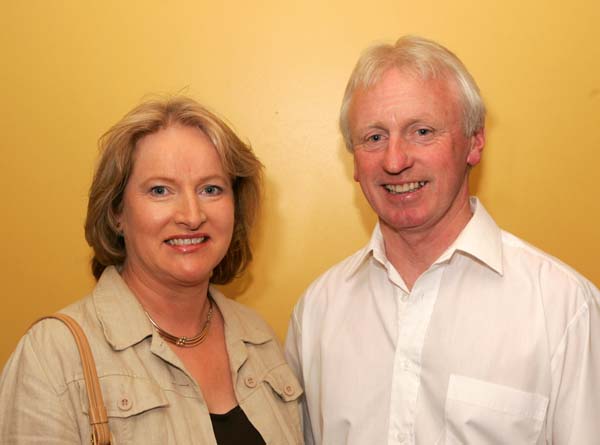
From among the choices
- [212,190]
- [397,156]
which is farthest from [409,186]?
[212,190]

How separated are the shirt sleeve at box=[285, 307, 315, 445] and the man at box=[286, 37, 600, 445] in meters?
0.16

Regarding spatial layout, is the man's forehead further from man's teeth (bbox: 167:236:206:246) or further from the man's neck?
man's teeth (bbox: 167:236:206:246)

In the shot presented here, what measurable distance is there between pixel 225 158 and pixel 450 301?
0.77 meters

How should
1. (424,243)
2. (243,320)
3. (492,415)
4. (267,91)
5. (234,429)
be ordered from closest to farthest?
(492,415)
(234,429)
(424,243)
(243,320)
(267,91)

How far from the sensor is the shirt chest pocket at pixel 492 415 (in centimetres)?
168

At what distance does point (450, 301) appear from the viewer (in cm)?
182

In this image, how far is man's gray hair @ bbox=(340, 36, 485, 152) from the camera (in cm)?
183

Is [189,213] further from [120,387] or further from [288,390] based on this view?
[288,390]

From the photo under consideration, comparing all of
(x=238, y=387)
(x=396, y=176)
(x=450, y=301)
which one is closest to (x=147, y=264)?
(x=238, y=387)

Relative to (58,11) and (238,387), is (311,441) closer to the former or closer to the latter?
(238,387)

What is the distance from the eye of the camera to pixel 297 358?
7.19 ft

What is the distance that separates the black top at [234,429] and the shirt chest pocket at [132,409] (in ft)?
0.55

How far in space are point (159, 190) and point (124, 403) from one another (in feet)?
1.92

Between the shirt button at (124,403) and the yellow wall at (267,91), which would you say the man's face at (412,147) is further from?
the shirt button at (124,403)
